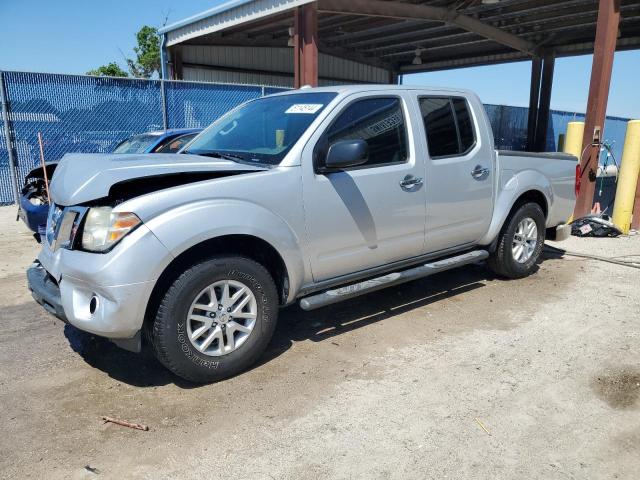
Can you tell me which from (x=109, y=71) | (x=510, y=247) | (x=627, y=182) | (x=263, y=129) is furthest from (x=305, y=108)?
(x=109, y=71)

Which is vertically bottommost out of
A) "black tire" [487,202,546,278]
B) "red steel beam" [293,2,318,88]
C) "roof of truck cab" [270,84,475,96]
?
"black tire" [487,202,546,278]

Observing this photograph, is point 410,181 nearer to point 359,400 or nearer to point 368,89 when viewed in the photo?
point 368,89

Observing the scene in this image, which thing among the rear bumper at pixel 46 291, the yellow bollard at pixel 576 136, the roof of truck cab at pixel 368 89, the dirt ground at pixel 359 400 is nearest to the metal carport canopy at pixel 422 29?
the yellow bollard at pixel 576 136

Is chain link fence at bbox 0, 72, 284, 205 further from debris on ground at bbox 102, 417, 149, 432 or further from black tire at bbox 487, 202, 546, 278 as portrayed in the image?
debris on ground at bbox 102, 417, 149, 432

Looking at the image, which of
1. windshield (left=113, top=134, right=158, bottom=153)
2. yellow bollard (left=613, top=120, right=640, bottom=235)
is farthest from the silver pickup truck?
yellow bollard (left=613, top=120, right=640, bottom=235)

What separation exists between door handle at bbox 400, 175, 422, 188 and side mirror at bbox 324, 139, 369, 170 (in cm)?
69

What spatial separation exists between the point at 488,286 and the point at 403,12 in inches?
406

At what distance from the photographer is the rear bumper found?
127 inches

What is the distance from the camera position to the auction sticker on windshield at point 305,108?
3.95 meters

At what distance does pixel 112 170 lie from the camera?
10.2 ft

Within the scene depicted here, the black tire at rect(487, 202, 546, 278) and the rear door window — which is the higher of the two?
the rear door window

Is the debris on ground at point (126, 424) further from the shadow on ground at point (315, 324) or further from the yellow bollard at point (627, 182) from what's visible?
the yellow bollard at point (627, 182)

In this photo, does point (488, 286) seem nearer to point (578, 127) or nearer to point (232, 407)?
point (232, 407)

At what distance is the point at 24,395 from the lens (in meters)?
3.29
